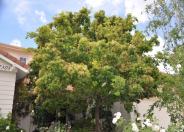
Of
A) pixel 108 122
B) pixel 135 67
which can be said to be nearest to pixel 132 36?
pixel 135 67

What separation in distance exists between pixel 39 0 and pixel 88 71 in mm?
10584

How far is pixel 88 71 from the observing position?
13633mm

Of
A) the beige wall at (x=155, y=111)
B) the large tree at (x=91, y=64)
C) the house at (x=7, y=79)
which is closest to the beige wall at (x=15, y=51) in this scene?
the beige wall at (x=155, y=111)

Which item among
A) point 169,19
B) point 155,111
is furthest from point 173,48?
point 155,111

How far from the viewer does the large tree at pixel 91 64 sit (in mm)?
13883

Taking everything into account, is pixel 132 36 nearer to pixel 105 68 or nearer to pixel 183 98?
pixel 105 68

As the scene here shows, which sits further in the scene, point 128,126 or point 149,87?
point 149,87

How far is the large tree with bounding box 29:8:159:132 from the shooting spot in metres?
13.9

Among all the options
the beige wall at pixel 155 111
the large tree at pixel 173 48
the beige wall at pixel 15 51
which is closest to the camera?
the large tree at pixel 173 48

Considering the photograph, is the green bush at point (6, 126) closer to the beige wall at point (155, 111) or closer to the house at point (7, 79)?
the house at point (7, 79)

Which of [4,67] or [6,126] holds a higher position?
[4,67]

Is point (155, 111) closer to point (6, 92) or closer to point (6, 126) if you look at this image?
point (6, 92)

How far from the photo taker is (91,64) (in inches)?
573

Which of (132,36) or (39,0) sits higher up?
(132,36)
